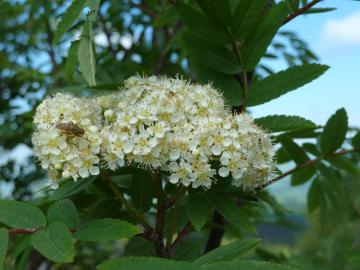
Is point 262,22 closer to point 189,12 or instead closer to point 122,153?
point 189,12

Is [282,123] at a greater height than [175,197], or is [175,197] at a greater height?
[282,123]

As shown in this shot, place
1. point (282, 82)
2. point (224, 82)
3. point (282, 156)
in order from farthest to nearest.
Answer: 1. point (282, 156)
2. point (224, 82)
3. point (282, 82)

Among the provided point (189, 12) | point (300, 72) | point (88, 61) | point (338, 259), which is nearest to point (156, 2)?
point (189, 12)

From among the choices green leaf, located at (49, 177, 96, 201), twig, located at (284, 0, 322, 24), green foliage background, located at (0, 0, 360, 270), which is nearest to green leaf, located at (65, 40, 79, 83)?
green foliage background, located at (0, 0, 360, 270)

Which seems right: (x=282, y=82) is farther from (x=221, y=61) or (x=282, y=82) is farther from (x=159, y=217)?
(x=159, y=217)

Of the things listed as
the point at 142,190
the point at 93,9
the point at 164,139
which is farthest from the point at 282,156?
the point at 93,9

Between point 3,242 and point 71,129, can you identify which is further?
point 71,129
